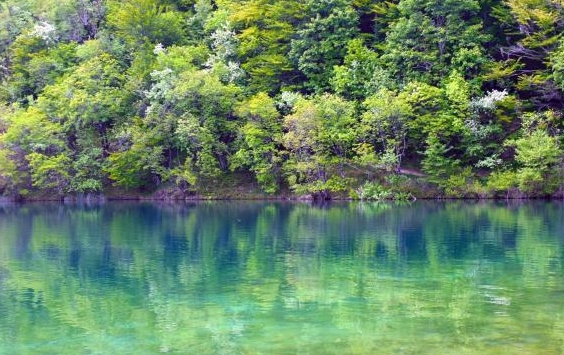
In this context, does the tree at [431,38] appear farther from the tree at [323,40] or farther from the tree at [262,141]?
the tree at [262,141]

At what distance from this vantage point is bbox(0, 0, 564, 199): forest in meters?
44.5

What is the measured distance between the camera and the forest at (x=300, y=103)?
44531 millimetres

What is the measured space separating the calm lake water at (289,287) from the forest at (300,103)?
13.8 metres

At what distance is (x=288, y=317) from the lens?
12.9 m

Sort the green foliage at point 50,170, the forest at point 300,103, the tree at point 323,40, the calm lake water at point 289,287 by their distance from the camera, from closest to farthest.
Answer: the calm lake water at point 289,287
the forest at point 300,103
the tree at point 323,40
the green foliage at point 50,170

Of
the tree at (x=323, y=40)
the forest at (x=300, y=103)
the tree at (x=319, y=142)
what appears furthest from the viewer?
the tree at (x=323, y=40)

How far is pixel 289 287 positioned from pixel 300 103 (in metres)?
31.7

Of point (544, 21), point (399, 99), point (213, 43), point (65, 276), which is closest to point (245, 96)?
point (213, 43)

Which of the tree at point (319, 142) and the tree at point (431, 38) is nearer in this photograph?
the tree at point (431, 38)

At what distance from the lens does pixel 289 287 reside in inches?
630

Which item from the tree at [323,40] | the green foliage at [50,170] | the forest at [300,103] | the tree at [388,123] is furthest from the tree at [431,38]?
the green foliage at [50,170]

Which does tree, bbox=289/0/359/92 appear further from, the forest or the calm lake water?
the calm lake water

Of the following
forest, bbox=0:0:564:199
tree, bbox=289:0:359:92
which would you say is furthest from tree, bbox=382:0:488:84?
tree, bbox=289:0:359:92

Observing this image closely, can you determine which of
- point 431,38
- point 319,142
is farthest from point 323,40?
point 319,142
